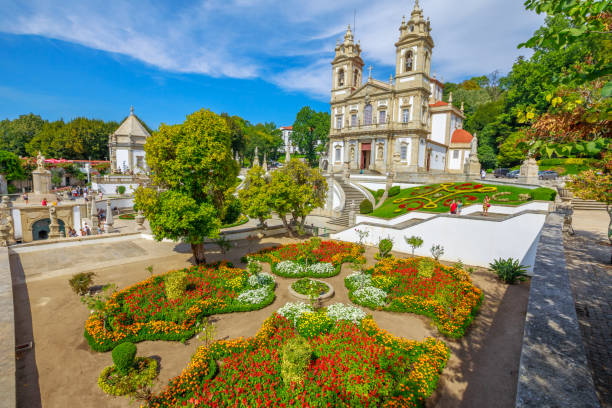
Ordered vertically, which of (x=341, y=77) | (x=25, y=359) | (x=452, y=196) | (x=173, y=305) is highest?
(x=341, y=77)

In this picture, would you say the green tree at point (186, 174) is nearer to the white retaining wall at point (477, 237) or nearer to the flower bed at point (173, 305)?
the flower bed at point (173, 305)

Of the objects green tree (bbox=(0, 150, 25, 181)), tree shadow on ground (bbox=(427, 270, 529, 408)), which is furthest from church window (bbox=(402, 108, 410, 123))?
green tree (bbox=(0, 150, 25, 181))

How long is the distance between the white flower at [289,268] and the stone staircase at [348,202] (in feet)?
37.6

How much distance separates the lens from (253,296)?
1091cm

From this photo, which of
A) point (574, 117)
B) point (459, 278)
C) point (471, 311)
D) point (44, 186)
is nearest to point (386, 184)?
point (459, 278)

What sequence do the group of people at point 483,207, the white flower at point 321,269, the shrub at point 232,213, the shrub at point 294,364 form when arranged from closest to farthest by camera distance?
the shrub at point 294,364, the white flower at point 321,269, the group of people at point 483,207, the shrub at point 232,213

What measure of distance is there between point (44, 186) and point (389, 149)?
40596 millimetres

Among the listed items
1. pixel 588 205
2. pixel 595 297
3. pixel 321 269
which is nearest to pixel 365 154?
pixel 588 205

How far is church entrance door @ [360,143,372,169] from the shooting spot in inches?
1631

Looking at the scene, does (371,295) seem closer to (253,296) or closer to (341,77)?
(253,296)

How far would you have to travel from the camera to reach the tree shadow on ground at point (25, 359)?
6.13 m

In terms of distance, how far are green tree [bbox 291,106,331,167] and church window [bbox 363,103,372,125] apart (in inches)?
999

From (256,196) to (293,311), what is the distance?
10.6m

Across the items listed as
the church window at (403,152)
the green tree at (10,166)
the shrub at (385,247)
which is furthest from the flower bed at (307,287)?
the green tree at (10,166)
